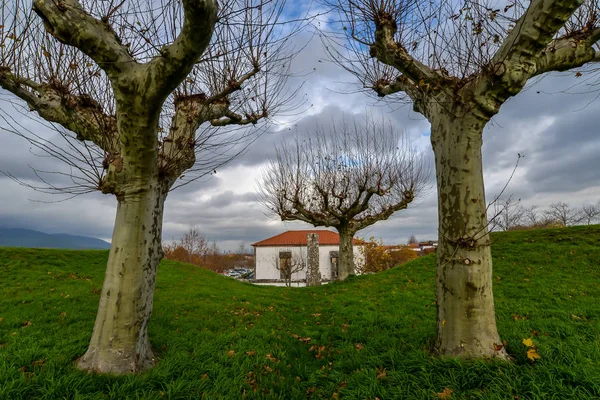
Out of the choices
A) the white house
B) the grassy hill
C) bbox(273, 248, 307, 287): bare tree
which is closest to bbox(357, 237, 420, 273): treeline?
the white house

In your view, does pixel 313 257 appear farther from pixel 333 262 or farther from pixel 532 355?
pixel 333 262

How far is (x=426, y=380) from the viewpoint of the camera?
9.73 ft

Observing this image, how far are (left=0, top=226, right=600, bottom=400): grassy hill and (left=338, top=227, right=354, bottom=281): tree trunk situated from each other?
4907 millimetres

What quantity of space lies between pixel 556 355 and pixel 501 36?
14.7 feet

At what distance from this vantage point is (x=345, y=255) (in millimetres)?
14539

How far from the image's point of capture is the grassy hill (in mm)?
2889

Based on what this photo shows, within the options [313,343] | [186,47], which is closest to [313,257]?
[313,343]

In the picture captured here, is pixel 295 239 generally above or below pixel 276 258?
above

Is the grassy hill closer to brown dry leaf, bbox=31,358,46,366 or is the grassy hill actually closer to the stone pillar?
brown dry leaf, bbox=31,358,46,366

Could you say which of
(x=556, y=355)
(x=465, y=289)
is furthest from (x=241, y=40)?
(x=556, y=355)

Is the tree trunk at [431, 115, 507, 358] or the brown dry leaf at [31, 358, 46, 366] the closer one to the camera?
the tree trunk at [431, 115, 507, 358]

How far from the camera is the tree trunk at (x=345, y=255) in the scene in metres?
14.3

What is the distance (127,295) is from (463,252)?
407cm

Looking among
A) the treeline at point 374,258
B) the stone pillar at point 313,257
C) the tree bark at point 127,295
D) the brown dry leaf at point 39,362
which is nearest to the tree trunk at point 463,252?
the tree bark at point 127,295
